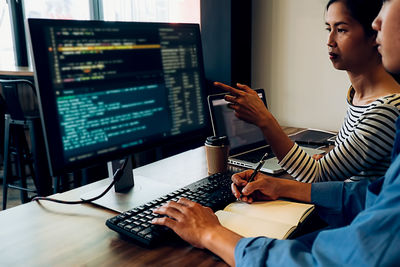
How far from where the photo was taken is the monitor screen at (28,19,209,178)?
84 centimetres

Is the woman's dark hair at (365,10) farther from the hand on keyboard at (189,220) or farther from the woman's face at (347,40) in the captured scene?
the hand on keyboard at (189,220)

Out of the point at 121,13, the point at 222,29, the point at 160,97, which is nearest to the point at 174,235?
A: the point at 160,97

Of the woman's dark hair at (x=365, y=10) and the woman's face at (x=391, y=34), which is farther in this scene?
the woman's dark hair at (x=365, y=10)

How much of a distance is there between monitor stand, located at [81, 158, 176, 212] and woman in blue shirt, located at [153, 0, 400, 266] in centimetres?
16

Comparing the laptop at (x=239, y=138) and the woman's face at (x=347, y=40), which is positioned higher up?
the woman's face at (x=347, y=40)

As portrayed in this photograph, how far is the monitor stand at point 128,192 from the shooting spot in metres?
0.98

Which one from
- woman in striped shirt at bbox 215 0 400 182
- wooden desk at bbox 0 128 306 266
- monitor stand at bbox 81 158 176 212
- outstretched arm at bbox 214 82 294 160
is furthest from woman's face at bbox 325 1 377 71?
wooden desk at bbox 0 128 306 266

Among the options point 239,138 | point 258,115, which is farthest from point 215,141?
point 239,138

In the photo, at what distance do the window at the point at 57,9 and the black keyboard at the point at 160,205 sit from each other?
3493mm

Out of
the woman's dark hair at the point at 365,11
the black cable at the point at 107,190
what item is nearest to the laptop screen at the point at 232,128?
the black cable at the point at 107,190

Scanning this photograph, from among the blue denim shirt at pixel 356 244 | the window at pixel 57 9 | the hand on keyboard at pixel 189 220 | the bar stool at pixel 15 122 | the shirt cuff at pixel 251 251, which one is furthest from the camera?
the window at pixel 57 9

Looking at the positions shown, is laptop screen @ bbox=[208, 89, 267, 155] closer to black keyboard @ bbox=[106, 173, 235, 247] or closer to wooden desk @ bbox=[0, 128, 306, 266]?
Answer: black keyboard @ bbox=[106, 173, 235, 247]

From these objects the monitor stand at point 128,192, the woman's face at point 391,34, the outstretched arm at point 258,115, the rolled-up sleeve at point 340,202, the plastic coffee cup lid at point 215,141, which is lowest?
the rolled-up sleeve at point 340,202

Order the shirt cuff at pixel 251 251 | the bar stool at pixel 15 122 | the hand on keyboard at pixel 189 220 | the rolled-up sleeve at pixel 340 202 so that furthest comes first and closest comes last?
the bar stool at pixel 15 122 → the rolled-up sleeve at pixel 340 202 → the hand on keyboard at pixel 189 220 → the shirt cuff at pixel 251 251
